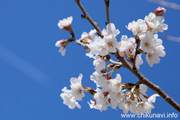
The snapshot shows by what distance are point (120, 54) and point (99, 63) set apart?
0.51ft

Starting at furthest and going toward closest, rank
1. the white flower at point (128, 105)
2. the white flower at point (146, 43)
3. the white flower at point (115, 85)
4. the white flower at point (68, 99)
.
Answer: the white flower at point (68, 99)
the white flower at point (128, 105)
the white flower at point (115, 85)
the white flower at point (146, 43)

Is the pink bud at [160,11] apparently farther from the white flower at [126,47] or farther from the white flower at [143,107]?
the white flower at [143,107]

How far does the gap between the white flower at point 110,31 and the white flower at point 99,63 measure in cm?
16

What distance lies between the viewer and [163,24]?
1110 mm

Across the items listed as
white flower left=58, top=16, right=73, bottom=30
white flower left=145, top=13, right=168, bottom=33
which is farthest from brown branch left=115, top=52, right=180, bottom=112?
white flower left=58, top=16, right=73, bottom=30

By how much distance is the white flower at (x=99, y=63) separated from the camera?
3.93ft

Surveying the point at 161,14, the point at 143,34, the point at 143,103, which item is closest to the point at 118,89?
the point at 143,103

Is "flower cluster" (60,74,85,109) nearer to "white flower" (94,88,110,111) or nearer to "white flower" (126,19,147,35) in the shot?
"white flower" (94,88,110,111)

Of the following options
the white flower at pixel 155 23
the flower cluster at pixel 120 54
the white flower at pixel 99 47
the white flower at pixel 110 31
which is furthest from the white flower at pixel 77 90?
the white flower at pixel 155 23

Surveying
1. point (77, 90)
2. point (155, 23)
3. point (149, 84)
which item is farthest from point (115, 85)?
point (155, 23)

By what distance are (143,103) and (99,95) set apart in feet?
0.96

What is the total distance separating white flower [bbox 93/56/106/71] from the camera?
1197mm

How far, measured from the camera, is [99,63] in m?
1.21

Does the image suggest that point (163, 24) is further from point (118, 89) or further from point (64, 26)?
point (64, 26)
